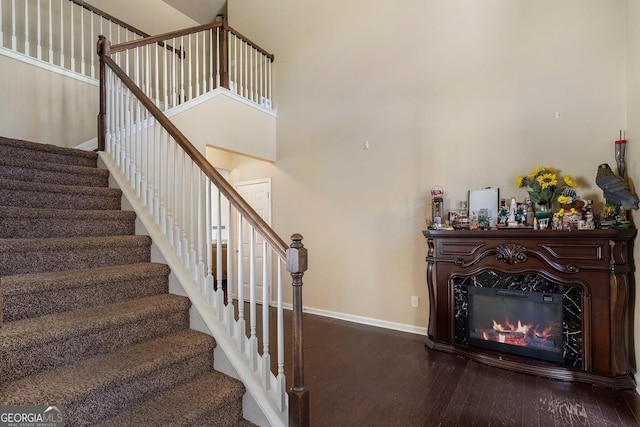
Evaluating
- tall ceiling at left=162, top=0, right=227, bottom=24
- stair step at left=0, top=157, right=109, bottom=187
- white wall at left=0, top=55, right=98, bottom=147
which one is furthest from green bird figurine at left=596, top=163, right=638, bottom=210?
tall ceiling at left=162, top=0, right=227, bottom=24

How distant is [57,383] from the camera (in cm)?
132

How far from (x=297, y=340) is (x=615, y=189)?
2586 millimetres

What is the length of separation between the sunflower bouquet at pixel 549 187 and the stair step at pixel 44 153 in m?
4.10

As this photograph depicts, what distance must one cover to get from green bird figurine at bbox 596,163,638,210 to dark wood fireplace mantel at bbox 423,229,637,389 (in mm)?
214

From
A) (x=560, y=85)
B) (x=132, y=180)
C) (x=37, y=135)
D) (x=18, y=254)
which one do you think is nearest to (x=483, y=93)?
(x=560, y=85)

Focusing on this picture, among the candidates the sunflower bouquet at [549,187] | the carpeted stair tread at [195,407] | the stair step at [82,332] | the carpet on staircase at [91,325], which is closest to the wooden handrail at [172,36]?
the carpet on staircase at [91,325]

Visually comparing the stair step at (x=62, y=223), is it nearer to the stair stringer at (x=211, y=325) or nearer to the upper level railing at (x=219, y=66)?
the stair stringer at (x=211, y=325)

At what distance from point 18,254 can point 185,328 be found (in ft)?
3.35

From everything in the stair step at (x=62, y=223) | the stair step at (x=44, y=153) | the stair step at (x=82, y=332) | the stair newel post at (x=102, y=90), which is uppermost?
the stair newel post at (x=102, y=90)

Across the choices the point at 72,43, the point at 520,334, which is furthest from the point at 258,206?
the point at 520,334

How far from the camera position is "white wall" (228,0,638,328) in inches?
106

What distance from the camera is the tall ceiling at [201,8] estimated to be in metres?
5.46

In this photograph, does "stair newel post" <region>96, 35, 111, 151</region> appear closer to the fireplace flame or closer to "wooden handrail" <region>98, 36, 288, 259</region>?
"wooden handrail" <region>98, 36, 288, 259</region>

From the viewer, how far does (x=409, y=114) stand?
11.8 feet
